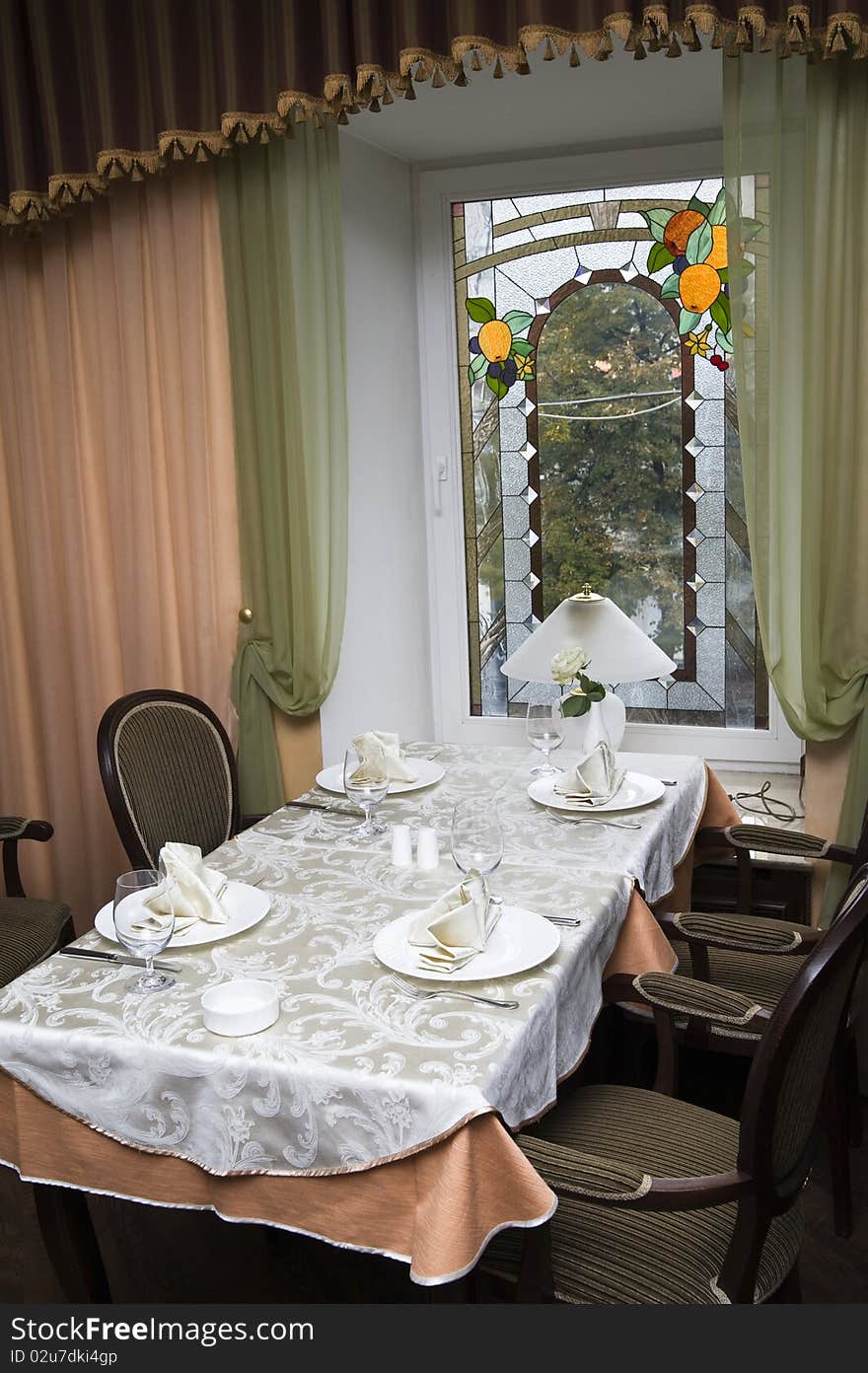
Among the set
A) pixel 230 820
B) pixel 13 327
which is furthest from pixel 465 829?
pixel 13 327

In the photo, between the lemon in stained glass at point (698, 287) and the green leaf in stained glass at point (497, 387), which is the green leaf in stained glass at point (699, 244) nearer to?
the lemon in stained glass at point (698, 287)

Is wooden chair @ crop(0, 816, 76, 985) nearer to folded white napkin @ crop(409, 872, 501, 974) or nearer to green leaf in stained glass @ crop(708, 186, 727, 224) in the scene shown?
folded white napkin @ crop(409, 872, 501, 974)

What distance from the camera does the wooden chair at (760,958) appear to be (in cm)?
215

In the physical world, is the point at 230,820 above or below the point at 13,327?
below

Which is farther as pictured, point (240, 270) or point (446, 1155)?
point (240, 270)

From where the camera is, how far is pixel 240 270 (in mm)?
2975

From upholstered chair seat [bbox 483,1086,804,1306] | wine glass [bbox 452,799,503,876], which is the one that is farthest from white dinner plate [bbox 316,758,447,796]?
upholstered chair seat [bbox 483,1086,804,1306]

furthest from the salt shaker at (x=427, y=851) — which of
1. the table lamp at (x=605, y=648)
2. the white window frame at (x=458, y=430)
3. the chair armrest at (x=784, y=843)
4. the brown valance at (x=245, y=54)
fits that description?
the brown valance at (x=245, y=54)

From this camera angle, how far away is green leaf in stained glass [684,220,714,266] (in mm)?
3113

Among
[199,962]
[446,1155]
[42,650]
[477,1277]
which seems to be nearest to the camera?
[446,1155]

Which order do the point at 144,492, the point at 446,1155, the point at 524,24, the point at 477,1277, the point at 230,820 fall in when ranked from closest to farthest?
1. the point at 446,1155
2. the point at 477,1277
3. the point at 524,24
4. the point at 230,820
5. the point at 144,492

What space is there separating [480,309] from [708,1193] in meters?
2.53

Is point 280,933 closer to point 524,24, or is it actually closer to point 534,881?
point 534,881

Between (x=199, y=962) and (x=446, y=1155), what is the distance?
537 mm
